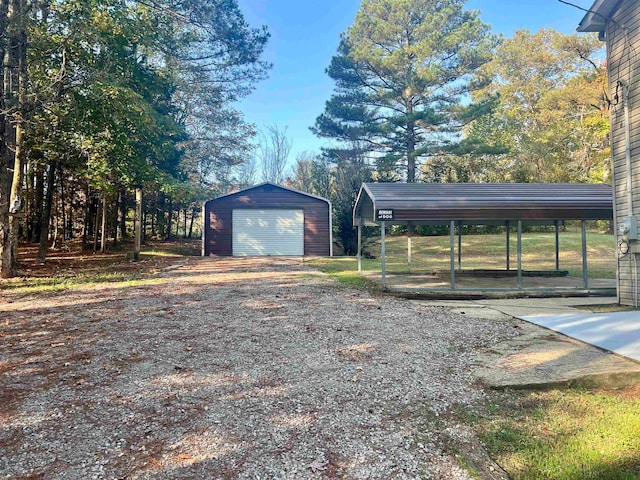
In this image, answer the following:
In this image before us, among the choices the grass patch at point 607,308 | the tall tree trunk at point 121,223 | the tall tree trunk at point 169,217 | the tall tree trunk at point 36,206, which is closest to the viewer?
the grass patch at point 607,308

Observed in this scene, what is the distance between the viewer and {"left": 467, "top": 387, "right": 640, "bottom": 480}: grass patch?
2.14 meters

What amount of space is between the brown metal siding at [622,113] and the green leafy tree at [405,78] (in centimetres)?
1425

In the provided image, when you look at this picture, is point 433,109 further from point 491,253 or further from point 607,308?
point 607,308

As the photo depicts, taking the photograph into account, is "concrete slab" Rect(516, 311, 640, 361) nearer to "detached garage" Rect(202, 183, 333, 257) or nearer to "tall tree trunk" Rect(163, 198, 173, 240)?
"detached garage" Rect(202, 183, 333, 257)

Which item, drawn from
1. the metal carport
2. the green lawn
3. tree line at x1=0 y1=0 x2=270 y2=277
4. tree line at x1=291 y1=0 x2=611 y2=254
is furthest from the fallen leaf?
tree line at x1=291 y1=0 x2=611 y2=254

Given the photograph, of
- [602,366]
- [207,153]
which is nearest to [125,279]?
[602,366]

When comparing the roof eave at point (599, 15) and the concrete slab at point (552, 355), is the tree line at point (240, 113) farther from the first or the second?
the roof eave at point (599, 15)

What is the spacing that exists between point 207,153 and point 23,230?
34.7 feet

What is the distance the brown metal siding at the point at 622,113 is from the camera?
249 inches

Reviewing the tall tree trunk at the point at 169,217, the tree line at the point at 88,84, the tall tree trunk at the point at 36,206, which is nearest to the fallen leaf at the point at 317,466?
the tree line at the point at 88,84

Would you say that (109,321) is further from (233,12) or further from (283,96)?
(283,96)

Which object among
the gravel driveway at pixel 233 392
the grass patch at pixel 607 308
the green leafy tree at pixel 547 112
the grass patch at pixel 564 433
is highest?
the green leafy tree at pixel 547 112


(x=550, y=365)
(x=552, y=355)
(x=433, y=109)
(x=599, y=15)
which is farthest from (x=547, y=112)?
(x=550, y=365)

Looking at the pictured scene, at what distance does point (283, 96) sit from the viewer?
33531 millimetres
